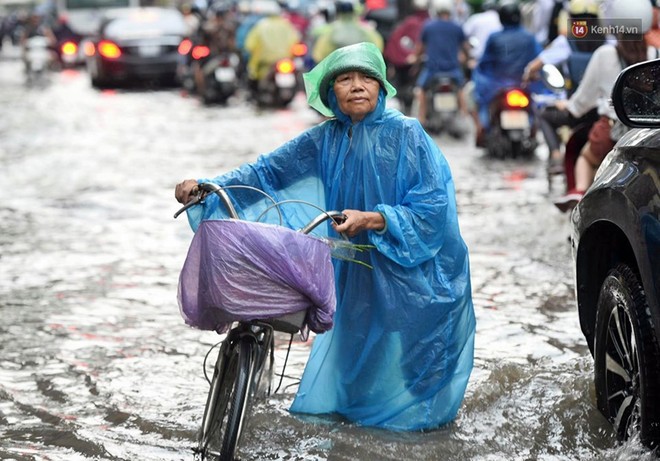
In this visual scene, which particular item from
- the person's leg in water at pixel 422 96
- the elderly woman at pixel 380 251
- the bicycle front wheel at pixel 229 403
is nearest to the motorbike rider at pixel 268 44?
the person's leg in water at pixel 422 96

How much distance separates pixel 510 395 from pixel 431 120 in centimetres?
1044

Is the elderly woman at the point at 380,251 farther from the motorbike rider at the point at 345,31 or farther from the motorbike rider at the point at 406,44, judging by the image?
the motorbike rider at the point at 406,44

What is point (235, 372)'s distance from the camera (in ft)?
14.9

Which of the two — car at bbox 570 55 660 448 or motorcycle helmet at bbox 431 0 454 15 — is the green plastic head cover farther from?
motorcycle helmet at bbox 431 0 454 15

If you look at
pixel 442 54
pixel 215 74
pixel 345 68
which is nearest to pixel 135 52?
pixel 215 74

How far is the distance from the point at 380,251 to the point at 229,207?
2.08ft

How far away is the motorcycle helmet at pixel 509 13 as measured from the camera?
44.4ft

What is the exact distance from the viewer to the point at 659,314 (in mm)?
4133

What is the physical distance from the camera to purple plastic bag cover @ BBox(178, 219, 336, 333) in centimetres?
422

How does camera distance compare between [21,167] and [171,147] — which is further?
[171,147]

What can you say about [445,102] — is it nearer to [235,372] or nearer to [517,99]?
[517,99]

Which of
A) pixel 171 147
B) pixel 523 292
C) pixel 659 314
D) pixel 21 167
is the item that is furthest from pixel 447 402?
pixel 171 147

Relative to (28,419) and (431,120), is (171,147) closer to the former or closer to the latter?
(431,120)

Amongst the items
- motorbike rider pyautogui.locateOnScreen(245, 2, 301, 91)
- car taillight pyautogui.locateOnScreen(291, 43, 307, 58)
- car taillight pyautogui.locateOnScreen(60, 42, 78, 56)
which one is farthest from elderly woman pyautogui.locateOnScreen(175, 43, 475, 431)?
car taillight pyautogui.locateOnScreen(60, 42, 78, 56)
